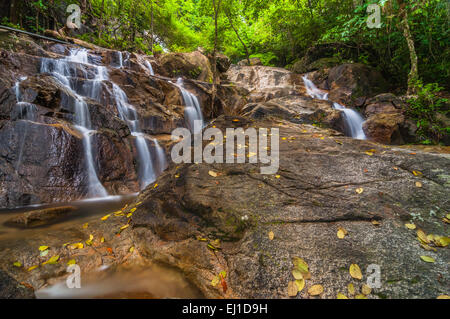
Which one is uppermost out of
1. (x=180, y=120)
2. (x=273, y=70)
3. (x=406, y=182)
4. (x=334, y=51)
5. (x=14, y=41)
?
(x=334, y=51)

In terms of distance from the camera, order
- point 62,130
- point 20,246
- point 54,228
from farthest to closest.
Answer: point 62,130 → point 54,228 → point 20,246

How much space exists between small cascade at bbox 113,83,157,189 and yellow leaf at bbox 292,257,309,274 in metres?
4.90

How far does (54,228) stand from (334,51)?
16.7 m

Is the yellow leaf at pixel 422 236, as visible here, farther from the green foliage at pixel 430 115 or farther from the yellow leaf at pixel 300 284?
the green foliage at pixel 430 115

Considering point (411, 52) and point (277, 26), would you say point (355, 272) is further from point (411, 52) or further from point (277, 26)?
point (277, 26)

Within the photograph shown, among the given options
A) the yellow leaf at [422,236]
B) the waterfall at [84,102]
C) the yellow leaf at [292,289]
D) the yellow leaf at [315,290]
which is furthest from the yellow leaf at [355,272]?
the waterfall at [84,102]

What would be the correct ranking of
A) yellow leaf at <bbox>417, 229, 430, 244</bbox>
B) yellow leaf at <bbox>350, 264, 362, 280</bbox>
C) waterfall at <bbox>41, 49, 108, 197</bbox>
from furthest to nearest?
waterfall at <bbox>41, 49, 108, 197</bbox> < yellow leaf at <bbox>417, 229, 430, 244</bbox> < yellow leaf at <bbox>350, 264, 362, 280</bbox>

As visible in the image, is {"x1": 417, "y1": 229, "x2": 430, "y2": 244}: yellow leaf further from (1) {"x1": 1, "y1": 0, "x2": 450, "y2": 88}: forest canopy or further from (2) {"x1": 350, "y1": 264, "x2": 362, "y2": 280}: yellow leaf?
(1) {"x1": 1, "y1": 0, "x2": 450, "y2": 88}: forest canopy

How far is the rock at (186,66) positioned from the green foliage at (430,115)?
10895 millimetres

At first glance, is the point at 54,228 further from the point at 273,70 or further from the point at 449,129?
the point at 273,70

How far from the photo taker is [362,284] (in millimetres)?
1426

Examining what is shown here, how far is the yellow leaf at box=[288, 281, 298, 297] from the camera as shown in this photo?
1.45m

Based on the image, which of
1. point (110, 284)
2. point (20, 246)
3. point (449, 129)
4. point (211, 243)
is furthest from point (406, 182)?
point (449, 129)

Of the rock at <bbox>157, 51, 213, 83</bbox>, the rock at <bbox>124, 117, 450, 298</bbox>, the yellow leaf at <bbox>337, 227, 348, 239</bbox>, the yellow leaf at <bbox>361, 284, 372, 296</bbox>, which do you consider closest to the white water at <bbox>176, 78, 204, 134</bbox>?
the rock at <bbox>157, 51, 213, 83</bbox>
